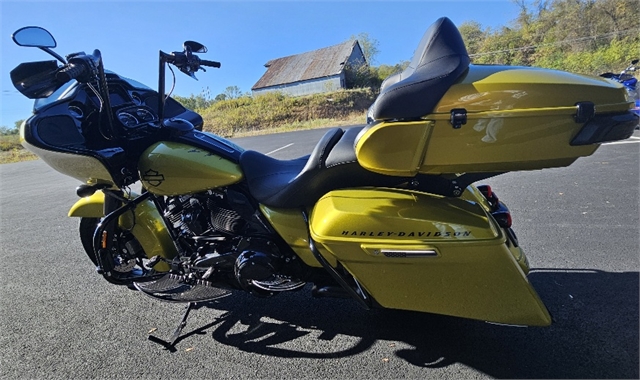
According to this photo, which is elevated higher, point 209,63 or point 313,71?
point 313,71

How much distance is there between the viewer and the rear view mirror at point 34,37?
212cm

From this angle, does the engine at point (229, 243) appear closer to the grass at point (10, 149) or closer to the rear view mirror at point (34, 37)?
the rear view mirror at point (34, 37)

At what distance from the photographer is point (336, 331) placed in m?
2.37

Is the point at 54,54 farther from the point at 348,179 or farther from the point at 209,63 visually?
the point at 348,179

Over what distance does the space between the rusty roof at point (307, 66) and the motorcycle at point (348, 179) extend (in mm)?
37972

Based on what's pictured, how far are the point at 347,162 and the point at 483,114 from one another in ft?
2.19

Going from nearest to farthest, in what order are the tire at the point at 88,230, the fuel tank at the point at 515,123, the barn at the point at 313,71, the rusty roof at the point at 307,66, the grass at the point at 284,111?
the fuel tank at the point at 515,123
the tire at the point at 88,230
the grass at the point at 284,111
the barn at the point at 313,71
the rusty roof at the point at 307,66

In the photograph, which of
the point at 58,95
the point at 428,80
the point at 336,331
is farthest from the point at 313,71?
the point at 428,80

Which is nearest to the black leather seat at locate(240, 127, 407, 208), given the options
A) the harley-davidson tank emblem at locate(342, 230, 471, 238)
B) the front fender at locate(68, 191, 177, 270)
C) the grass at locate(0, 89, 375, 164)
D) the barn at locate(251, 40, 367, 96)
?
the harley-davidson tank emblem at locate(342, 230, 471, 238)

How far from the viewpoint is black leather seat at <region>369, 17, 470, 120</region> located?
1.60 m

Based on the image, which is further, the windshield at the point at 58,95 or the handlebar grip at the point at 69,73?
the windshield at the point at 58,95

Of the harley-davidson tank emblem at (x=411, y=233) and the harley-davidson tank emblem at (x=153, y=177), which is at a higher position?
the harley-davidson tank emblem at (x=153, y=177)

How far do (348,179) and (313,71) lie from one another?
41178 mm

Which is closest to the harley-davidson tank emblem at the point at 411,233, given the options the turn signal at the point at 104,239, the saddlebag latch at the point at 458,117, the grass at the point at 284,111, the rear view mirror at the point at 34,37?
the saddlebag latch at the point at 458,117
